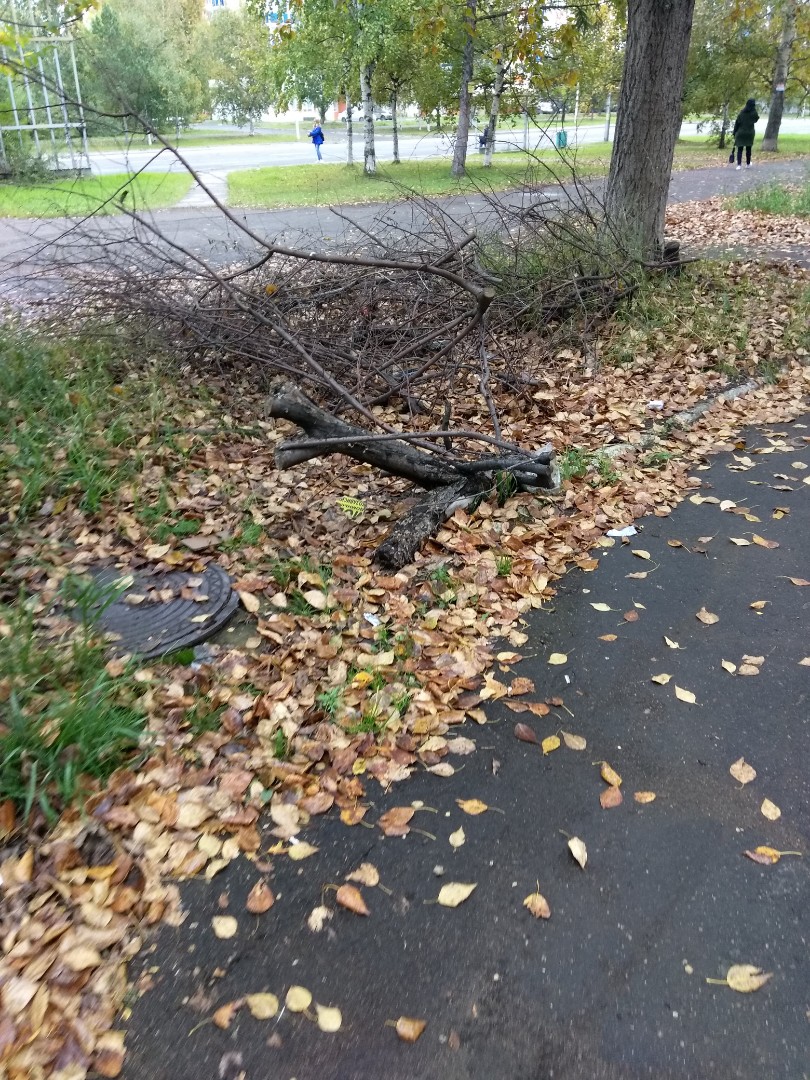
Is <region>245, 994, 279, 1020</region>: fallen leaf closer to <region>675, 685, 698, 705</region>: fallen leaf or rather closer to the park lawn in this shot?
<region>675, 685, 698, 705</region>: fallen leaf

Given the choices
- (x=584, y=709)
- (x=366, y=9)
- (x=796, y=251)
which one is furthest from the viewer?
(x=366, y=9)

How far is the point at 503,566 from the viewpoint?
4.34 meters

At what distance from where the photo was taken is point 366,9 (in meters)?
20.7

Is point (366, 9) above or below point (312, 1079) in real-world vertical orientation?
above

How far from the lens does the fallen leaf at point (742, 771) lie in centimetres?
299

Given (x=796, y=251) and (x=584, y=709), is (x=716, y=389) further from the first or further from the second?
(x=796, y=251)

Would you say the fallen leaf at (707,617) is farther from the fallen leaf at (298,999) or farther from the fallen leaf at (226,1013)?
the fallen leaf at (226,1013)

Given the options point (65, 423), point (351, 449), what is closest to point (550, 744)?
point (351, 449)

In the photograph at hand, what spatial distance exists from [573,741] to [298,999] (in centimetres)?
143

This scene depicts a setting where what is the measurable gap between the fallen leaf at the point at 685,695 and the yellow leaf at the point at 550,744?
23.8 inches

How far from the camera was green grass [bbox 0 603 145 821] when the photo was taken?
2707 mm

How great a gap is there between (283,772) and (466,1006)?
1098mm

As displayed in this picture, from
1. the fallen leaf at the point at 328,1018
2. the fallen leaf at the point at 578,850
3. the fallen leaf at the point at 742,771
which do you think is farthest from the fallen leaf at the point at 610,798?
the fallen leaf at the point at 328,1018

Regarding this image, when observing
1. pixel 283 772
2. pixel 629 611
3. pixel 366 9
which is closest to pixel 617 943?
pixel 283 772
